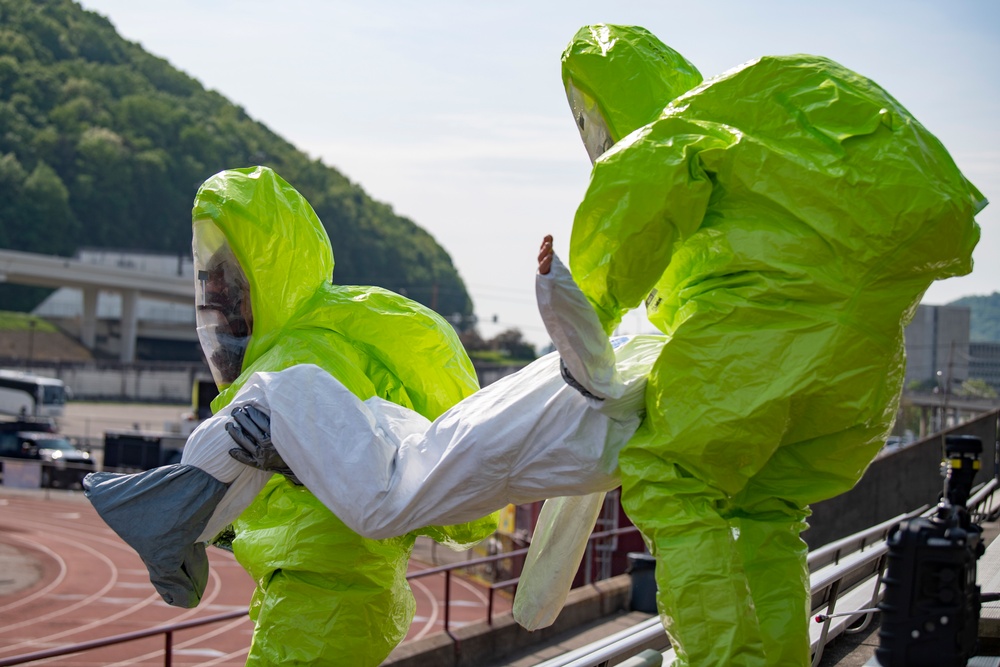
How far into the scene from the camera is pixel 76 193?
226 ft

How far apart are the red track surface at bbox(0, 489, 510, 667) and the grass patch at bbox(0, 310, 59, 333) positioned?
118ft

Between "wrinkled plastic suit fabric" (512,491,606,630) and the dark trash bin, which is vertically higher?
"wrinkled plastic suit fabric" (512,491,606,630)

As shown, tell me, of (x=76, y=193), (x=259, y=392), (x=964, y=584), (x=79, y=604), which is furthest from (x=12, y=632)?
(x=76, y=193)

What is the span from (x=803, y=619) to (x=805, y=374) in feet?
3.06

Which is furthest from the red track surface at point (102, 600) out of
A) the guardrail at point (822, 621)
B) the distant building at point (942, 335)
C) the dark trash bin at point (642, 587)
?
the distant building at point (942, 335)

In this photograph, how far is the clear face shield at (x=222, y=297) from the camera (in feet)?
17.0

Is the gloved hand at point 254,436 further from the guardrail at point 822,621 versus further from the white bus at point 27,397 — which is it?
the white bus at point 27,397

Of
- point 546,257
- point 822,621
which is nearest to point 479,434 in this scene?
point 546,257

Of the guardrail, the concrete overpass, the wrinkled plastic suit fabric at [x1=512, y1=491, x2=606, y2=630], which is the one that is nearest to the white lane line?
the guardrail

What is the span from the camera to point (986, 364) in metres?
55.4

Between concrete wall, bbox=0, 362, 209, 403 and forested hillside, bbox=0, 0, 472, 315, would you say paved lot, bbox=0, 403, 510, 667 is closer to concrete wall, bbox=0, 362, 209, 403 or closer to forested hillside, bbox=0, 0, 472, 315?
concrete wall, bbox=0, 362, 209, 403

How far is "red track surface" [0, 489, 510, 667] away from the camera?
14102 mm

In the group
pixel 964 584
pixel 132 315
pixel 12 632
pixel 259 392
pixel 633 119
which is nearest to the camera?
pixel 964 584

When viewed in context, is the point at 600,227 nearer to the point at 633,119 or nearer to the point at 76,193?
the point at 633,119
